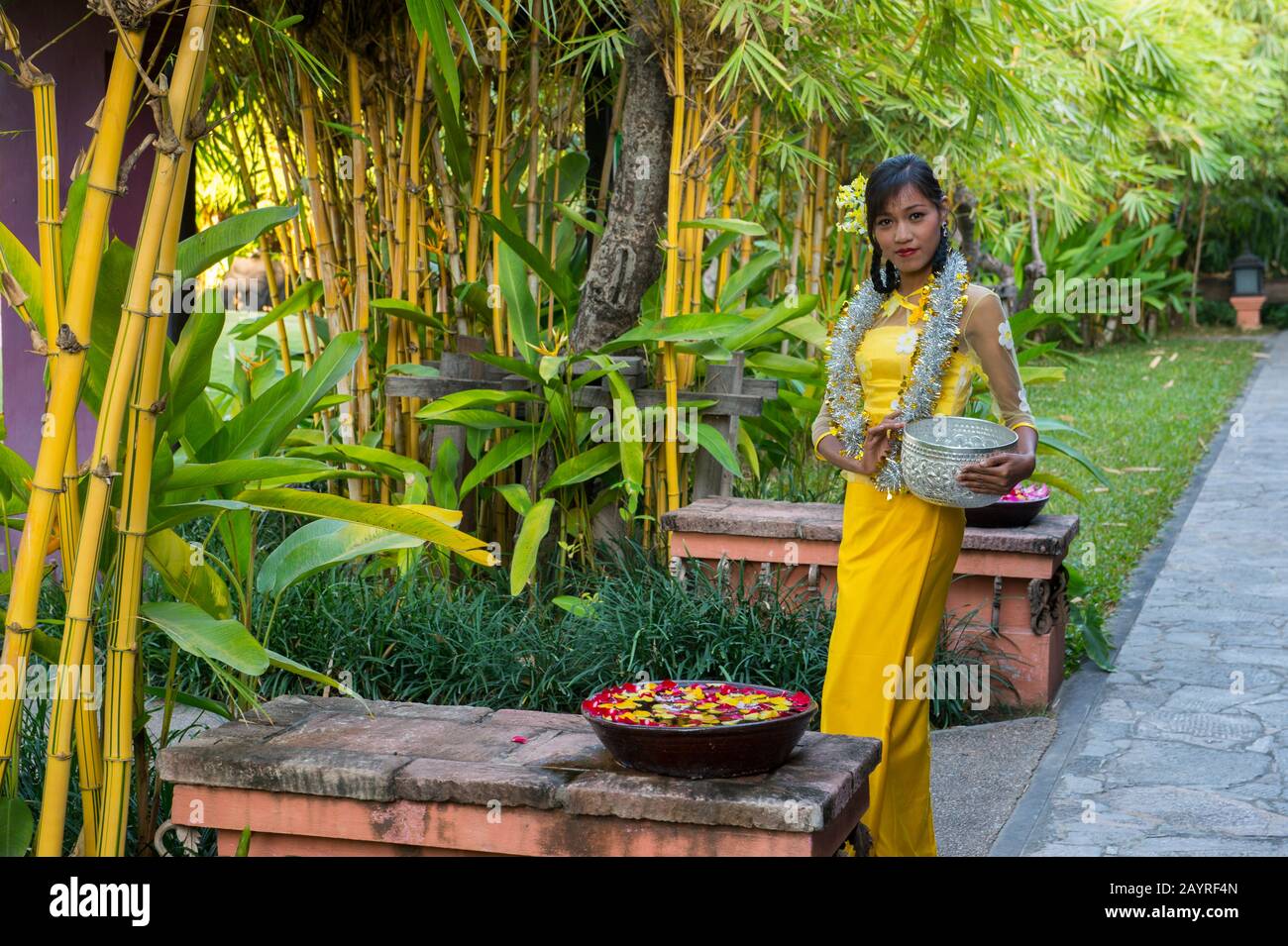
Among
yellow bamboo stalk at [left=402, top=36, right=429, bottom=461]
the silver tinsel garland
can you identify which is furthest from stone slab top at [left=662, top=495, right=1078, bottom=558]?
the silver tinsel garland

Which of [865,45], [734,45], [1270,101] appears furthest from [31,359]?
[1270,101]

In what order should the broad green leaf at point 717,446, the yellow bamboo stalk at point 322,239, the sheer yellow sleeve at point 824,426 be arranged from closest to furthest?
the sheer yellow sleeve at point 824,426, the broad green leaf at point 717,446, the yellow bamboo stalk at point 322,239

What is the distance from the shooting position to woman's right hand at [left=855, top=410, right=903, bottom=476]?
8.47 ft

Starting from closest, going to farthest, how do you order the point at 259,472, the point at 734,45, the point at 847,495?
the point at 259,472 < the point at 847,495 < the point at 734,45

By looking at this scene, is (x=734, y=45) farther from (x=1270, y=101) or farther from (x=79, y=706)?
(x=1270, y=101)

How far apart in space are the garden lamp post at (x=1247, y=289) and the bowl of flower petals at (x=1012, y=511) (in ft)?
41.1

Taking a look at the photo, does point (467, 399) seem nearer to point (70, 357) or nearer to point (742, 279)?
point (742, 279)

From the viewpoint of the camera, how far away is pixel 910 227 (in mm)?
2582

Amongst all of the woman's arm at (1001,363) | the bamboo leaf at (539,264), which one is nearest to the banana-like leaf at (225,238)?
the woman's arm at (1001,363)

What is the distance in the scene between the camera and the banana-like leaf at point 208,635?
6.82 ft

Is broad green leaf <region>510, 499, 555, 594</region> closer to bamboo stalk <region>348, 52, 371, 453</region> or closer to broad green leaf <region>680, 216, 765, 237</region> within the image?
bamboo stalk <region>348, 52, 371, 453</region>

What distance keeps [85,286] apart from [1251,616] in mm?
4229

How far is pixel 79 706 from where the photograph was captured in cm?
208

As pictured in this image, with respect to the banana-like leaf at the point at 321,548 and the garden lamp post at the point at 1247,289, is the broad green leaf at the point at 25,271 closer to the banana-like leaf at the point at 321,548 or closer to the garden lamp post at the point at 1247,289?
the banana-like leaf at the point at 321,548
